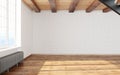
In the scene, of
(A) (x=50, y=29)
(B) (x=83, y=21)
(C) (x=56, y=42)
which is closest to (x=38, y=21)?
(A) (x=50, y=29)

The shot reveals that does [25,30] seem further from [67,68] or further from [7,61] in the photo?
[7,61]

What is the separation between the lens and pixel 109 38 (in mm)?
10266

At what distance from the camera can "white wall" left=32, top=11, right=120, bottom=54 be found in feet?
33.5

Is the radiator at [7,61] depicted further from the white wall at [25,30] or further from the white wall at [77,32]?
the white wall at [77,32]

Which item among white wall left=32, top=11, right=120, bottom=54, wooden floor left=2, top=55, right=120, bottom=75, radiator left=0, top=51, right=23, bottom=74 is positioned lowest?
wooden floor left=2, top=55, right=120, bottom=75

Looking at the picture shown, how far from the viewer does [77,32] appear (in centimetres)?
1023

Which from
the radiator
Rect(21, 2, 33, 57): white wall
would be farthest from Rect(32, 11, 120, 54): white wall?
the radiator

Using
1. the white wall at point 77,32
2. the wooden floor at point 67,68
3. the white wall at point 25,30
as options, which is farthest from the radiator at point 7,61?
the white wall at point 77,32

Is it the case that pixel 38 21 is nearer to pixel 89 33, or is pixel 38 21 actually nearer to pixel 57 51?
pixel 57 51

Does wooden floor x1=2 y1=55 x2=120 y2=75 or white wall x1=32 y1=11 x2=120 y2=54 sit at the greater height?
white wall x1=32 y1=11 x2=120 y2=54

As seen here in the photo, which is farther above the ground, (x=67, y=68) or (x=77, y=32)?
(x=77, y=32)

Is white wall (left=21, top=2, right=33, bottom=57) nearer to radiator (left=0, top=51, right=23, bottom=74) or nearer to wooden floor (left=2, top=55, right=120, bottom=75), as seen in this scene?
wooden floor (left=2, top=55, right=120, bottom=75)

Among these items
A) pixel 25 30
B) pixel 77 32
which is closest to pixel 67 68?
pixel 25 30

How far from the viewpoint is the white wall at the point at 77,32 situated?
10203 millimetres
